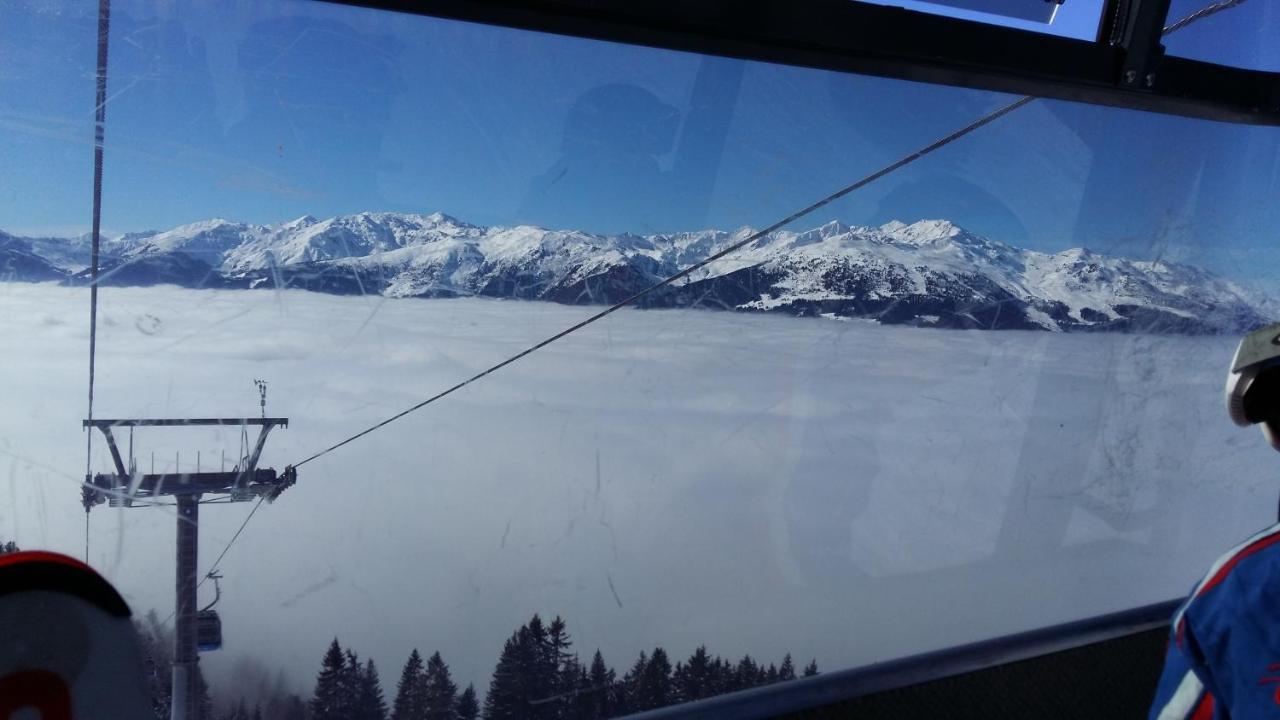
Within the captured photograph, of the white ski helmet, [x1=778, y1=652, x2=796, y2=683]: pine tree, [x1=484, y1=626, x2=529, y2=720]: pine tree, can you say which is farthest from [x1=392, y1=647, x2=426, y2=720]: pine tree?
the white ski helmet

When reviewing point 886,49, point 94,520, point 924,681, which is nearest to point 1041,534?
point 924,681

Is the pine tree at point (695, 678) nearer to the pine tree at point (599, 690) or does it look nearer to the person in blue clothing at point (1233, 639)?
the pine tree at point (599, 690)

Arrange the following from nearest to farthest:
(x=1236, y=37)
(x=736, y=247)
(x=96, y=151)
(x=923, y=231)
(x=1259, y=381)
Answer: (x=1259, y=381)
(x=96, y=151)
(x=736, y=247)
(x=923, y=231)
(x=1236, y=37)

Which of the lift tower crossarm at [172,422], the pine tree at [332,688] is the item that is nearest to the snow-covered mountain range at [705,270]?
the lift tower crossarm at [172,422]

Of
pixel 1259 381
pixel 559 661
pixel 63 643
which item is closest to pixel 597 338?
pixel 559 661

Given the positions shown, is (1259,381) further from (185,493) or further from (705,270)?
(185,493)

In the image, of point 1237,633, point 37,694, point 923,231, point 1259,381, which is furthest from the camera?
point 923,231
